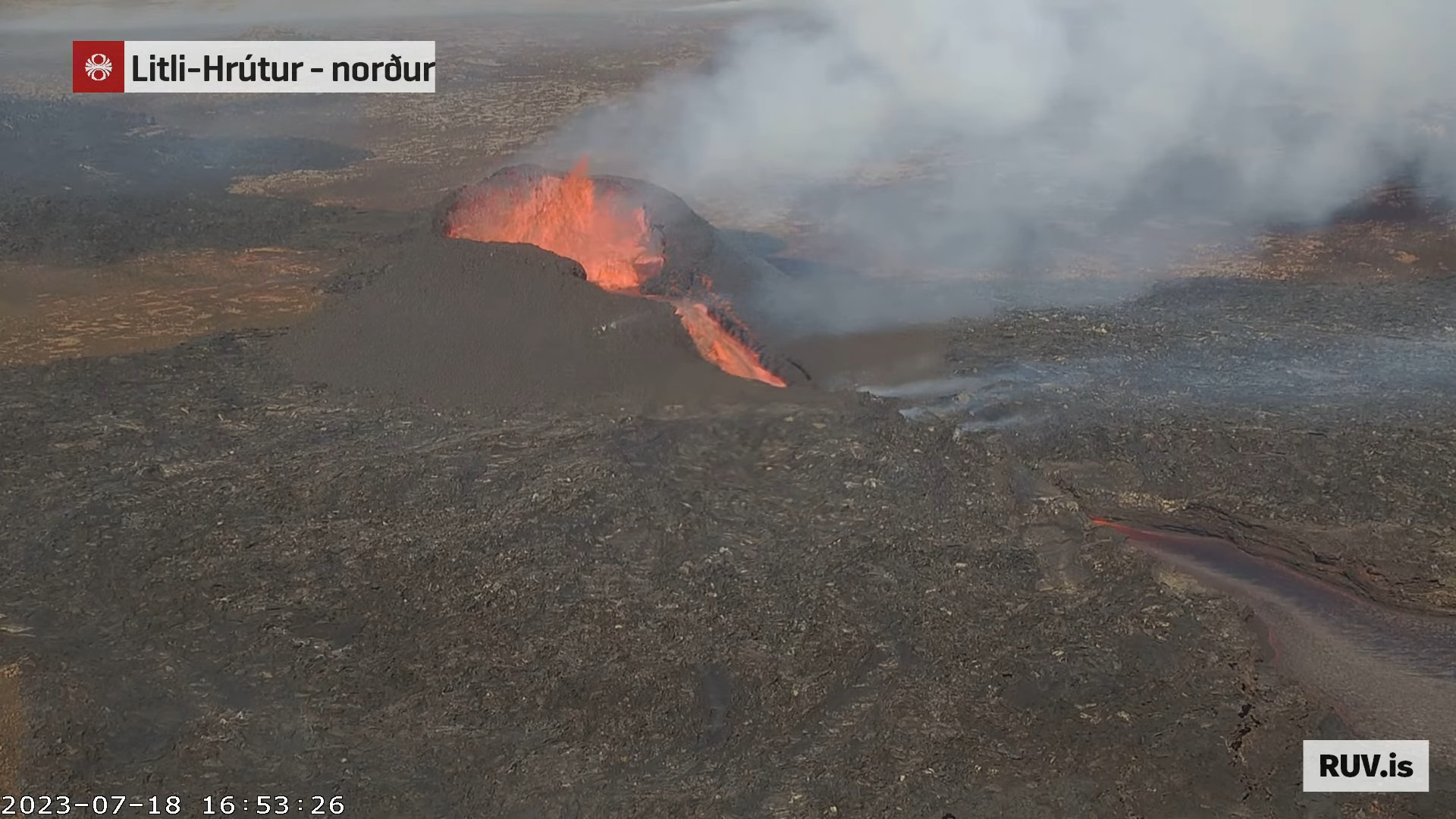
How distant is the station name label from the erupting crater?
39.7 feet

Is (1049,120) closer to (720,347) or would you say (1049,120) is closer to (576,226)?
(576,226)

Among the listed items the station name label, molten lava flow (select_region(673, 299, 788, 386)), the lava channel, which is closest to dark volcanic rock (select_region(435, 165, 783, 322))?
molten lava flow (select_region(673, 299, 788, 386))

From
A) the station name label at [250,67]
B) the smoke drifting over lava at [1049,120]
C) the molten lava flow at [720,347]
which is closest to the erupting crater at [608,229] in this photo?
the molten lava flow at [720,347]

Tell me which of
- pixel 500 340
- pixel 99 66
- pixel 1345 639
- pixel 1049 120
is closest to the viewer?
pixel 1345 639

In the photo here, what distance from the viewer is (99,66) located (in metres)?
24.4

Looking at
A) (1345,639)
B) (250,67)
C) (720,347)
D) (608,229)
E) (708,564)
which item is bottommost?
(1345,639)

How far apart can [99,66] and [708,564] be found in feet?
70.9

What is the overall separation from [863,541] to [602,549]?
154 centimetres

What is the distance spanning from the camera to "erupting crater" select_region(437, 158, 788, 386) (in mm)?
11477

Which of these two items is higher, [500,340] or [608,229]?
[608,229]

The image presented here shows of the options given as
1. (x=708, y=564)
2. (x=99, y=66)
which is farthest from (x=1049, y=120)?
(x=99, y=66)

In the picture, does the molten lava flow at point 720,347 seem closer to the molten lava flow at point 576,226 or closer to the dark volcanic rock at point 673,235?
the dark volcanic rock at point 673,235

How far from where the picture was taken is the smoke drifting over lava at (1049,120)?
16125 mm

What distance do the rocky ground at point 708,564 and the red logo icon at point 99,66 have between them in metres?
12.5
